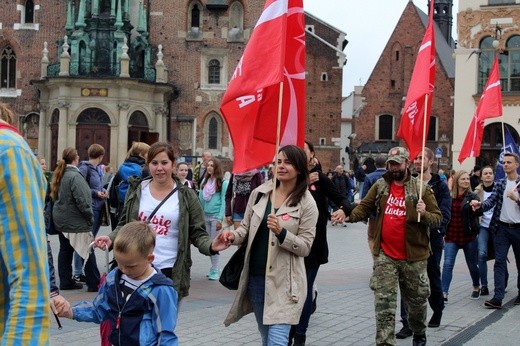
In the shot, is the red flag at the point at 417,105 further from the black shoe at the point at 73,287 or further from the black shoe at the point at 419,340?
the black shoe at the point at 73,287

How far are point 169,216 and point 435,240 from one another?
440cm

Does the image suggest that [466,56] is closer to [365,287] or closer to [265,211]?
[365,287]

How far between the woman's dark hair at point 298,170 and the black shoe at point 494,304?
213 inches

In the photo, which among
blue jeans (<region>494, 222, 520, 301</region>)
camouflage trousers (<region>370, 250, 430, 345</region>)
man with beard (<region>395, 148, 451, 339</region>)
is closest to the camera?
camouflage trousers (<region>370, 250, 430, 345</region>)

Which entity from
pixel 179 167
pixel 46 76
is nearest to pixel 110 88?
pixel 46 76

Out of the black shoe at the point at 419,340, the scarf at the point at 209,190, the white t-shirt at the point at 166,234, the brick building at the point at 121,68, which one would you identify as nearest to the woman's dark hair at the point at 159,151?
the white t-shirt at the point at 166,234

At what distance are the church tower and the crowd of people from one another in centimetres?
7627

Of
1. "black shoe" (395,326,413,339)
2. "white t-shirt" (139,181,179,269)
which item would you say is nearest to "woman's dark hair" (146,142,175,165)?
"white t-shirt" (139,181,179,269)

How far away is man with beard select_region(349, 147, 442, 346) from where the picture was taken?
7402 mm

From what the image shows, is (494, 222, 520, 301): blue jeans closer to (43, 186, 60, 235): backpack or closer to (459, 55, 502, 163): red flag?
(43, 186, 60, 235): backpack

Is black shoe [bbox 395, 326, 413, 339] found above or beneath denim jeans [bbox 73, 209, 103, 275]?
beneath

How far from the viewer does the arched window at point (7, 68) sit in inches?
1554

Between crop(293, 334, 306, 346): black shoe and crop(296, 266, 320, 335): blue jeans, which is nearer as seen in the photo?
crop(296, 266, 320, 335): blue jeans

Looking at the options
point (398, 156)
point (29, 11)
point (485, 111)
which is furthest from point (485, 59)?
point (398, 156)
